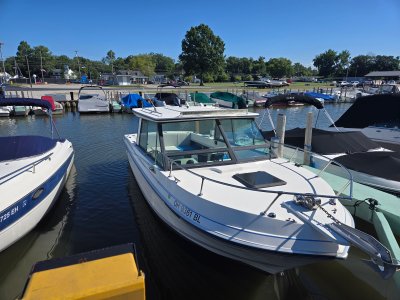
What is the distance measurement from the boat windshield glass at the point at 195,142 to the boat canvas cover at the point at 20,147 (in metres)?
3.67

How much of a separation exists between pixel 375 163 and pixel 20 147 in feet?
31.4

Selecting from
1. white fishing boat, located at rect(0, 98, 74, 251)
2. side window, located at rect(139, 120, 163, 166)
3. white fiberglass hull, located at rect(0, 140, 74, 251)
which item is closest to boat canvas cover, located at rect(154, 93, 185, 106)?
white fishing boat, located at rect(0, 98, 74, 251)

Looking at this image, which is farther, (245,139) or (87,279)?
(245,139)

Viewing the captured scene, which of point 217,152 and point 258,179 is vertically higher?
point 217,152

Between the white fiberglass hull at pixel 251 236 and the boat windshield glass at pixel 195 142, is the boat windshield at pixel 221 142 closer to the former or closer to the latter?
the boat windshield glass at pixel 195 142

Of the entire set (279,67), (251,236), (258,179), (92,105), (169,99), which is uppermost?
(279,67)

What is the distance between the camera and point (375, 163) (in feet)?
25.6

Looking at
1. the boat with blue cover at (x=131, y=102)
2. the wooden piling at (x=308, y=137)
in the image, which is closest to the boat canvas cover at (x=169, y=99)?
the boat with blue cover at (x=131, y=102)

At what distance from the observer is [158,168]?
6.29 metres

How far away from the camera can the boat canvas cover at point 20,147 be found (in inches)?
287

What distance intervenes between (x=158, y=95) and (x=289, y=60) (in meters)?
92.0

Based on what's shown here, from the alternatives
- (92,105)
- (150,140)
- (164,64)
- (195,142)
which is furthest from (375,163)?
(164,64)

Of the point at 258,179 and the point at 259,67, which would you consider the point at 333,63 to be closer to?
the point at 259,67

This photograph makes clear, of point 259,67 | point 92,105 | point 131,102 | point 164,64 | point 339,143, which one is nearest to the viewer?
point 339,143
